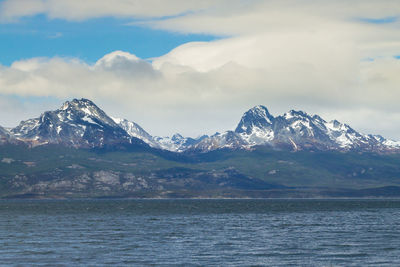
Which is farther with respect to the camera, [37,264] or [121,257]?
[121,257]

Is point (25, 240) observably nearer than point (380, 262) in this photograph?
No

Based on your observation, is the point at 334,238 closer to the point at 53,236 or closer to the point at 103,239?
the point at 103,239

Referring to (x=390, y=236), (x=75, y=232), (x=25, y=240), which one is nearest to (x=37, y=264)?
(x=25, y=240)

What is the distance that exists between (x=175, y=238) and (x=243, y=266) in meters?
45.6

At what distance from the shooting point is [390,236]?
138 meters

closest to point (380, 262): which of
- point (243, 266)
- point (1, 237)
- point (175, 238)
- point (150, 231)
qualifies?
point (243, 266)

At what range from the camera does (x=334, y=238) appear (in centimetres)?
13338

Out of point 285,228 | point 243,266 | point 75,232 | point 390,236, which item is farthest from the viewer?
point 285,228

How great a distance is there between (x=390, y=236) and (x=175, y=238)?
49.6 m

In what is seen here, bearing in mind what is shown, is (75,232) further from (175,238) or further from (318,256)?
(318,256)

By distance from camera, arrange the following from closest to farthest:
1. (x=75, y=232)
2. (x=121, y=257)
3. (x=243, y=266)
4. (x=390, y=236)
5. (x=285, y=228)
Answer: (x=243, y=266) → (x=121, y=257) → (x=390, y=236) → (x=75, y=232) → (x=285, y=228)

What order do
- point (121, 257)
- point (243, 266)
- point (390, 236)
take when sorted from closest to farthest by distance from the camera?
point (243, 266) → point (121, 257) → point (390, 236)

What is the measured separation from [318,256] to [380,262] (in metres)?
10.9

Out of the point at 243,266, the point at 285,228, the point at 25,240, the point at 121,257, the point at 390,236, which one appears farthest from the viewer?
the point at 285,228
